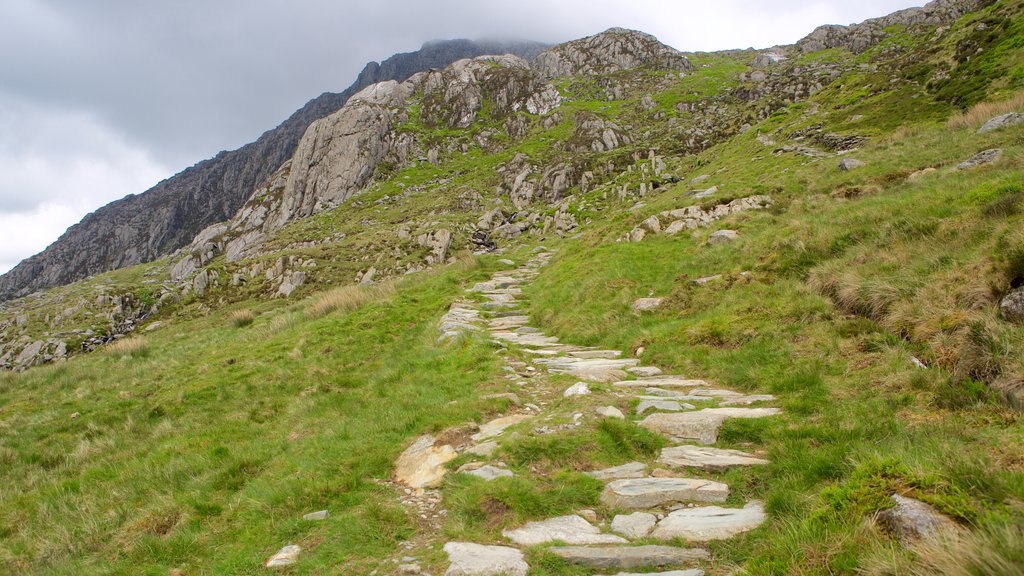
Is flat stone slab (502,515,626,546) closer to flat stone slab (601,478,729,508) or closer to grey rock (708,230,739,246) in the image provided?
flat stone slab (601,478,729,508)

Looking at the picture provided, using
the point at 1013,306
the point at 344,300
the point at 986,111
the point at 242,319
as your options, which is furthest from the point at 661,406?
the point at 986,111

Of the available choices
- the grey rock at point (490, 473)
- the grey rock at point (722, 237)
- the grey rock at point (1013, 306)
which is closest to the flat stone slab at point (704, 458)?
the grey rock at point (490, 473)

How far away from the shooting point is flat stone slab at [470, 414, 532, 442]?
25.6ft

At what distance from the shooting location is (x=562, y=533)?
5.21m

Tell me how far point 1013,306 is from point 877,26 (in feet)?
509

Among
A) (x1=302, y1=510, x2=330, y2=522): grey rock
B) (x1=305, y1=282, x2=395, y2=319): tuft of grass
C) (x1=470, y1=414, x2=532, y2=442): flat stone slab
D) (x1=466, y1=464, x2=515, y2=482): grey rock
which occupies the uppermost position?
(x1=305, y1=282, x2=395, y2=319): tuft of grass

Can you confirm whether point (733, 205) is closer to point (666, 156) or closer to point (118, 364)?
point (118, 364)

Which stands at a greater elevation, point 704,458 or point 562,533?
point 562,533

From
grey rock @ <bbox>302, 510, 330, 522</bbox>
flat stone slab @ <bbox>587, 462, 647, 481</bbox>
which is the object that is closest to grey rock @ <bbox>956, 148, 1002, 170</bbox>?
flat stone slab @ <bbox>587, 462, 647, 481</bbox>

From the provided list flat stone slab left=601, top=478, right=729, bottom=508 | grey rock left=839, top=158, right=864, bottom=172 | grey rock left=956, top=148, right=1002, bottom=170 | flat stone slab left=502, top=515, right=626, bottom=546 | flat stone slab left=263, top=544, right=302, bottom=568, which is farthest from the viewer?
grey rock left=839, top=158, right=864, bottom=172

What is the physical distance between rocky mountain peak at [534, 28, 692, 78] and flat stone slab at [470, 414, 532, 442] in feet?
534

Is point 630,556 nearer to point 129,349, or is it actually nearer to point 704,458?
point 704,458

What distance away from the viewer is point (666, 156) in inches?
2562

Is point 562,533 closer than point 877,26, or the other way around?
point 562,533
